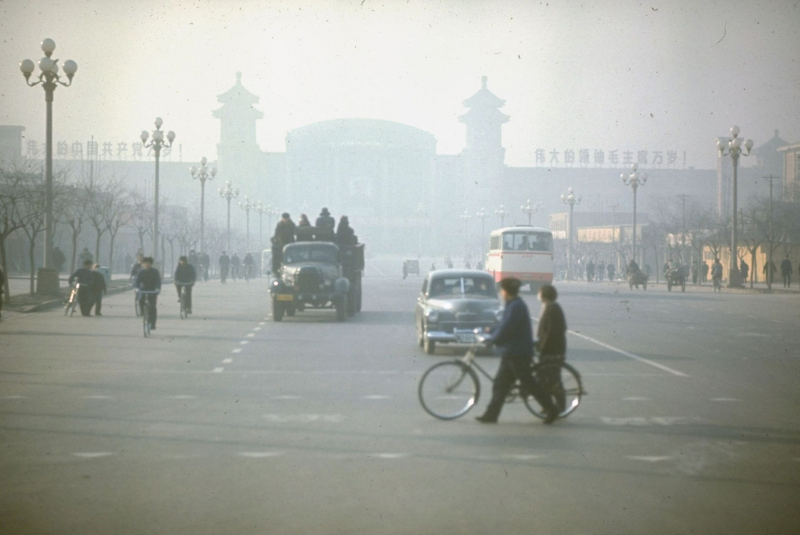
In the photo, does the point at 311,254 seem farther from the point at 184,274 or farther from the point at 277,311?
the point at 184,274

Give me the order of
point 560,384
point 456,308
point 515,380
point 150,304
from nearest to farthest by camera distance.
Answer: point 515,380 → point 560,384 → point 456,308 → point 150,304

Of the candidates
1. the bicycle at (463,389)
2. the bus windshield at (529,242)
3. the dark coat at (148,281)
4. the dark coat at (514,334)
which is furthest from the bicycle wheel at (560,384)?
the bus windshield at (529,242)

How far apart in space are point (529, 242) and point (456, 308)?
33.9 meters

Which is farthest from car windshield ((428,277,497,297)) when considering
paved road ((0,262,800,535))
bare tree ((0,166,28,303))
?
bare tree ((0,166,28,303))

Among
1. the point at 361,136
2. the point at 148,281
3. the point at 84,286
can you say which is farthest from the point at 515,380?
the point at 361,136

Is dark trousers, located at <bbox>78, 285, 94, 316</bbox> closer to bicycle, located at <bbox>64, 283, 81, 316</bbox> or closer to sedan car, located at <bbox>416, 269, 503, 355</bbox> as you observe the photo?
bicycle, located at <bbox>64, 283, 81, 316</bbox>

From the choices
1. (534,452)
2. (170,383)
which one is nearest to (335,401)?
(170,383)

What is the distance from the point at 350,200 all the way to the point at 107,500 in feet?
532

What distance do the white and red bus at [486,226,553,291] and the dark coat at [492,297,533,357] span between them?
40684 millimetres

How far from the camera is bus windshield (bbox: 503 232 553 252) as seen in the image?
53.4m

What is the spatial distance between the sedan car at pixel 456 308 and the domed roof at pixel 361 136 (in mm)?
150875

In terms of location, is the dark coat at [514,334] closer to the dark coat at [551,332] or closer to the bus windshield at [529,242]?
the dark coat at [551,332]

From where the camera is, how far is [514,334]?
38.8 feet

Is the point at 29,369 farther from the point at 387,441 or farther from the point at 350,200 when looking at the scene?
the point at 350,200
